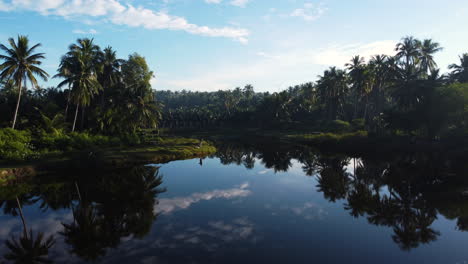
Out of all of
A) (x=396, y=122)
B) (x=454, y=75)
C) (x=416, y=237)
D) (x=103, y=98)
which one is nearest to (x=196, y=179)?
(x=416, y=237)

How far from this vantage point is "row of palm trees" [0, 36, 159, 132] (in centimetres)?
3788

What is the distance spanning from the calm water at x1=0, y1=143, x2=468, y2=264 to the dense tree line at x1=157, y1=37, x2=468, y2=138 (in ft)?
53.8

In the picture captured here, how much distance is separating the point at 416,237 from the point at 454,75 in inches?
2557

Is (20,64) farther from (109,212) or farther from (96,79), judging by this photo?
(109,212)

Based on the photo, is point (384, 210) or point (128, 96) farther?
point (128, 96)

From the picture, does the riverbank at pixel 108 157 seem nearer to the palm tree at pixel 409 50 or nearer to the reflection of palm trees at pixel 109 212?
the reflection of palm trees at pixel 109 212

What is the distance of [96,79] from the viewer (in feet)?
163

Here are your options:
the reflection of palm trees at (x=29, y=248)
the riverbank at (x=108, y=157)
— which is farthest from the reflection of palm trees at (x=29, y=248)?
the riverbank at (x=108, y=157)

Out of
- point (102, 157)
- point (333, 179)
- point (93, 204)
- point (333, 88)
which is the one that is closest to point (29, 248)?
point (93, 204)

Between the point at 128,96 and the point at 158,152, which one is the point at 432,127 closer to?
the point at 158,152

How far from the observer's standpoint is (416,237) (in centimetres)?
1510

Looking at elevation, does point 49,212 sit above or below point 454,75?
below

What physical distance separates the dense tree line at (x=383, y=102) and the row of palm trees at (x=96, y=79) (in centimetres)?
5178

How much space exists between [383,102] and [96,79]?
84.2 meters
